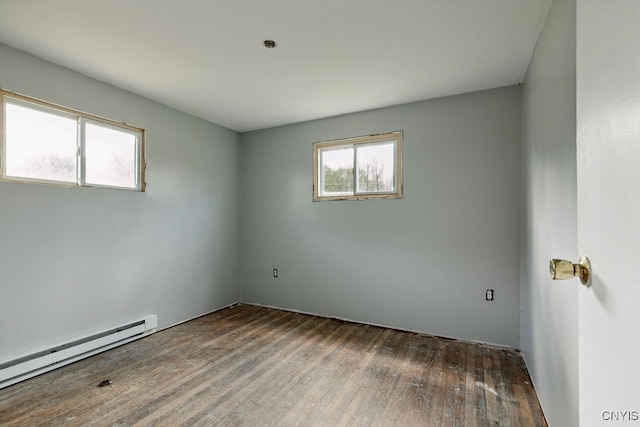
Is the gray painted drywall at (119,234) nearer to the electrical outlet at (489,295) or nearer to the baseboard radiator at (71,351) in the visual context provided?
the baseboard radiator at (71,351)

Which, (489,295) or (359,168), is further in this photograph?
(359,168)

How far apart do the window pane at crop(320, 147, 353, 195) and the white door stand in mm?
2943

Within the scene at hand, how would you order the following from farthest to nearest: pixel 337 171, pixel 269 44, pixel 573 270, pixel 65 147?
pixel 337 171 → pixel 65 147 → pixel 269 44 → pixel 573 270

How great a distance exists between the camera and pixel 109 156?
9.24 feet

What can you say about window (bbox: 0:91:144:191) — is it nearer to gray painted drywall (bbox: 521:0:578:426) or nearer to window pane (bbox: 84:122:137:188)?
window pane (bbox: 84:122:137:188)

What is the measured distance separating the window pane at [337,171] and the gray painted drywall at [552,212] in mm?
1848

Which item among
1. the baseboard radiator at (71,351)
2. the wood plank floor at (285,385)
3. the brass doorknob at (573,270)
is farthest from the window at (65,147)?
the brass doorknob at (573,270)

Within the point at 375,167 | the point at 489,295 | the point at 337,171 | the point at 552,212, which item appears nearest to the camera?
the point at 552,212

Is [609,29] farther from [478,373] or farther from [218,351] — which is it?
[218,351]

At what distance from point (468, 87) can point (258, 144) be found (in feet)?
9.08

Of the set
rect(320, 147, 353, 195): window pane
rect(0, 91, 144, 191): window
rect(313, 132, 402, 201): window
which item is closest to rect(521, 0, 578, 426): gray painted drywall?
rect(313, 132, 402, 201): window

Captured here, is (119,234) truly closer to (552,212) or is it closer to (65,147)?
(65,147)

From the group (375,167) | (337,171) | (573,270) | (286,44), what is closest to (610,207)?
(573,270)

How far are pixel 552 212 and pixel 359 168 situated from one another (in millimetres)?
2160
